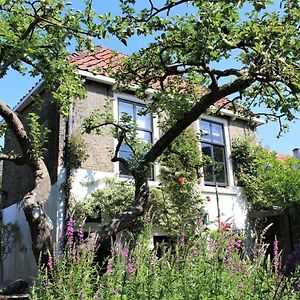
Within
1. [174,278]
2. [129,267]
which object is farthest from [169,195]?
[129,267]

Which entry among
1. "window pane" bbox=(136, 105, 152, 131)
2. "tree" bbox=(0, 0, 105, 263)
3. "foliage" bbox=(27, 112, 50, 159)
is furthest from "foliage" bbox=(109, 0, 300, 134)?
"window pane" bbox=(136, 105, 152, 131)

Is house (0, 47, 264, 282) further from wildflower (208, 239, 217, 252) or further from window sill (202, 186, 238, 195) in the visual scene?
wildflower (208, 239, 217, 252)

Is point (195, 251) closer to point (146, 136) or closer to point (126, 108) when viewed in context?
point (126, 108)

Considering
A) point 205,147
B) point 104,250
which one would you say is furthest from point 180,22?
A: point 205,147

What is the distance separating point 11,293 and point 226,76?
6.25m

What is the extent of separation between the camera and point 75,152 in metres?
9.94

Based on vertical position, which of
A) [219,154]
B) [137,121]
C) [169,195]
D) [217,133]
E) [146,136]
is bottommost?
[169,195]

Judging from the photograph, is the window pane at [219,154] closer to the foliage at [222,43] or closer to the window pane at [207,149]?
the window pane at [207,149]

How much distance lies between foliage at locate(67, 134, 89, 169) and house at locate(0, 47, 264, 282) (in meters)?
0.13

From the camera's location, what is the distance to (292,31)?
5.49 m

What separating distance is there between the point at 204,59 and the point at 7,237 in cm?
716

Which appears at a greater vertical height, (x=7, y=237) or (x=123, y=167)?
(x=123, y=167)

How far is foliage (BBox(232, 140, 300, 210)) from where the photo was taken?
11633 mm

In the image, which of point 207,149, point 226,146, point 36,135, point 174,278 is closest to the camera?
point 174,278
